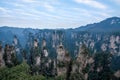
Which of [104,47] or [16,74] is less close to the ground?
[16,74]

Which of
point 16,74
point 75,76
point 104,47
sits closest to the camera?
point 16,74

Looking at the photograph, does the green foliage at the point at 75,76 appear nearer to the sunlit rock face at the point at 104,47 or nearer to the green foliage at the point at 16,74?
the green foliage at the point at 16,74

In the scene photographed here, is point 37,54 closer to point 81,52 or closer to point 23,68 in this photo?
point 81,52

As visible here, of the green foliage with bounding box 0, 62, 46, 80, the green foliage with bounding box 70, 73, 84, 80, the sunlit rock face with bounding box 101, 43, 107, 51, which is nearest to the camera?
the green foliage with bounding box 0, 62, 46, 80

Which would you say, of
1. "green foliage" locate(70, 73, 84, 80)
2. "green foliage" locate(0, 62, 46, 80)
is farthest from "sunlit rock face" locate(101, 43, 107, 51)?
"green foliage" locate(0, 62, 46, 80)

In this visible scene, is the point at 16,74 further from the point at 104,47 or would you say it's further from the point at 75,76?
the point at 104,47

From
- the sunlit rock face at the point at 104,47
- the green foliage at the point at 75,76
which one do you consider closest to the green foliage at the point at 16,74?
the green foliage at the point at 75,76

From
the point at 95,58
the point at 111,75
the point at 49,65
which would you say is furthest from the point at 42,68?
the point at 111,75

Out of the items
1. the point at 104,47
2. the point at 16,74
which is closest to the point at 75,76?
the point at 16,74

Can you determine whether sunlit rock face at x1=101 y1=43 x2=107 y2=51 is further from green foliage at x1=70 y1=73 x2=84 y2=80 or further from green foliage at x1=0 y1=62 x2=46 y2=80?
green foliage at x1=0 y1=62 x2=46 y2=80

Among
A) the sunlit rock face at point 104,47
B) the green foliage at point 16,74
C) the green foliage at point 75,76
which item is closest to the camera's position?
the green foliage at point 16,74

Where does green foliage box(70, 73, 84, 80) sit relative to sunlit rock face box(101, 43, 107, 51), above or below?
above
